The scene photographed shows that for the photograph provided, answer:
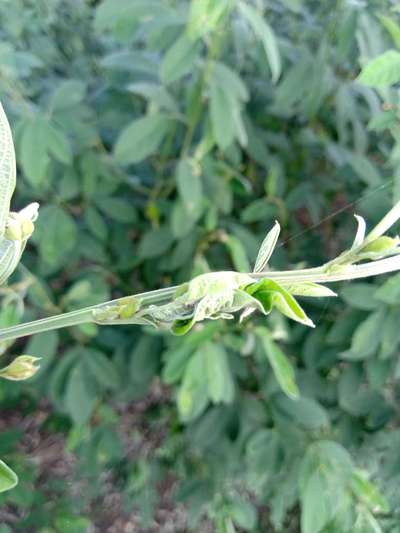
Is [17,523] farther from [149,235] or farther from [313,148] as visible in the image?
[313,148]

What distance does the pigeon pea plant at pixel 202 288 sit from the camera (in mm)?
320

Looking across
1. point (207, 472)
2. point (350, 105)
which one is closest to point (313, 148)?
point (350, 105)

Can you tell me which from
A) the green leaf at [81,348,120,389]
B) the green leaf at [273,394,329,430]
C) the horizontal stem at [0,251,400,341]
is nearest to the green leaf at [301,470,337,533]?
the green leaf at [273,394,329,430]

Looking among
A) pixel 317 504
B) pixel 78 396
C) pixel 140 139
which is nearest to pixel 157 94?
pixel 140 139

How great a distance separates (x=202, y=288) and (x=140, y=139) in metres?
0.77

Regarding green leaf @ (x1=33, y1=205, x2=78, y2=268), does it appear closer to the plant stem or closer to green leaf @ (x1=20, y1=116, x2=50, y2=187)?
green leaf @ (x1=20, y1=116, x2=50, y2=187)

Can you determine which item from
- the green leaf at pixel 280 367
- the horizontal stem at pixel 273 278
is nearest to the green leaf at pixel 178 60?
the green leaf at pixel 280 367

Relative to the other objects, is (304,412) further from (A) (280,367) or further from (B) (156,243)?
(B) (156,243)

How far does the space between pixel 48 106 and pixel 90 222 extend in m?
0.22

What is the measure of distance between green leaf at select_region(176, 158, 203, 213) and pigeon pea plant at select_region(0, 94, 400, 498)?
68 cm

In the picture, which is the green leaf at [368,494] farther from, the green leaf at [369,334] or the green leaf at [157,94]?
the green leaf at [157,94]

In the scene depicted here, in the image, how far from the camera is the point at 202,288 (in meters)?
0.32

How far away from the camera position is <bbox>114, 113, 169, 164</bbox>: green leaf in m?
1.04

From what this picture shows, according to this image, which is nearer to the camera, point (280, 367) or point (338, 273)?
point (338, 273)
